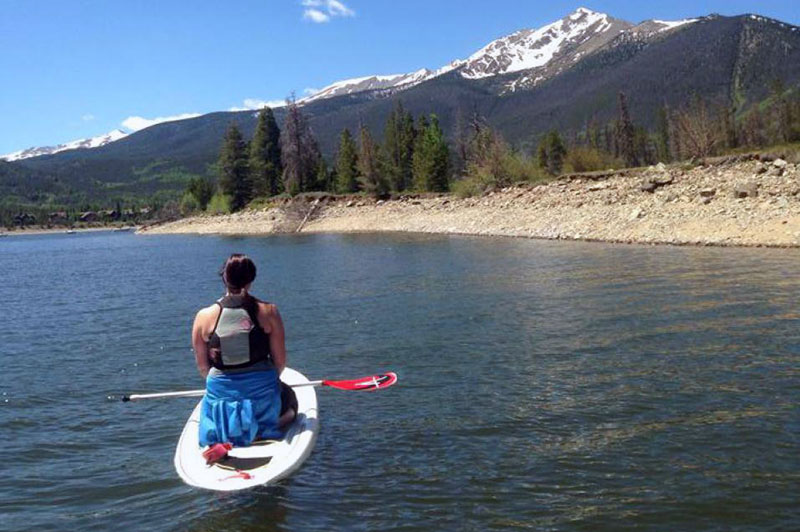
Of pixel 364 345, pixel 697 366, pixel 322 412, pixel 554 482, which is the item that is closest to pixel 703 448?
pixel 554 482

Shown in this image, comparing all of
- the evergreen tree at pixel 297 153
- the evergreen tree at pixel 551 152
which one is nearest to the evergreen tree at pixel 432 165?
the evergreen tree at pixel 551 152

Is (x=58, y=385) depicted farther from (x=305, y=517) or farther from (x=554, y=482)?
(x=554, y=482)

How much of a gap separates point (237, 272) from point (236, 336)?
731 mm

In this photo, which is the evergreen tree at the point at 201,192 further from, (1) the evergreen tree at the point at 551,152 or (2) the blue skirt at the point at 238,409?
(2) the blue skirt at the point at 238,409

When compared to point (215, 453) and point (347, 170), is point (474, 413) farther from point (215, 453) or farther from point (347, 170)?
point (347, 170)

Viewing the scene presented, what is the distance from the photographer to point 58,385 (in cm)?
1296

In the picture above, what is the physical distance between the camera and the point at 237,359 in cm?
807

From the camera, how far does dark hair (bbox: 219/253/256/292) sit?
786 cm

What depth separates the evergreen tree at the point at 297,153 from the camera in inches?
3875

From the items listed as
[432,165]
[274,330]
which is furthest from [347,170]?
[274,330]

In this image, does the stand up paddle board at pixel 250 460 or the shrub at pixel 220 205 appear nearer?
the stand up paddle board at pixel 250 460

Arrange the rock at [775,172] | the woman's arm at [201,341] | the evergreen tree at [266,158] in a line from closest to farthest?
the woman's arm at [201,341], the rock at [775,172], the evergreen tree at [266,158]

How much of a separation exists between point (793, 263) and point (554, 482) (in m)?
19.2

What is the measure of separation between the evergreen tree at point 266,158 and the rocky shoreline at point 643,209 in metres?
36.0
